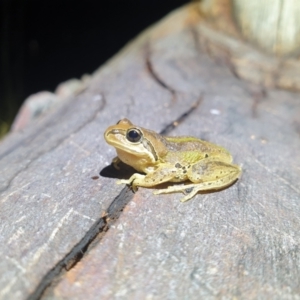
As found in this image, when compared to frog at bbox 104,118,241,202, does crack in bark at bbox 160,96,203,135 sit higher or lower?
lower

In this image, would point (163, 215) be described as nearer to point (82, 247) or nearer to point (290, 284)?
point (82, 247)

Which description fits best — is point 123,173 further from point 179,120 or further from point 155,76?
point 155,76

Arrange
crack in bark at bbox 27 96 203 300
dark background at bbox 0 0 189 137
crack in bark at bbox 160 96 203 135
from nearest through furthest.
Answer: crack in bark at bbox 27 96 203 300, crack in bark at bbox 160 96 203 135, dark background at bbox 0 0 189 137

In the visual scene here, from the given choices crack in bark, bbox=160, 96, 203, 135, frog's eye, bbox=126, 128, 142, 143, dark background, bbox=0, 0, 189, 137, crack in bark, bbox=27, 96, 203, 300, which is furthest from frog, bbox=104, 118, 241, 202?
dark background, bbox=0, 0, 189, 137

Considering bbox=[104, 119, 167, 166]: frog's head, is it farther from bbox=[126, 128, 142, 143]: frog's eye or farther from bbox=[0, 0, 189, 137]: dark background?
bbox=[0, 0, 189, 137]: dark background

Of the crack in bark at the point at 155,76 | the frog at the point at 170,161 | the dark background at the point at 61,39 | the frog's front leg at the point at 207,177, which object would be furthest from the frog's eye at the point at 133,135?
the dark background at the point at 61,39

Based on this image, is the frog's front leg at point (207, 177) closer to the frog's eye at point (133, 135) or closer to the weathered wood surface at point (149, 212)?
the weathered wood surface at point (149, 212)

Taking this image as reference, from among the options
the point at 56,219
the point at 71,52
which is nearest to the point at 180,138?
the point at 56,219
